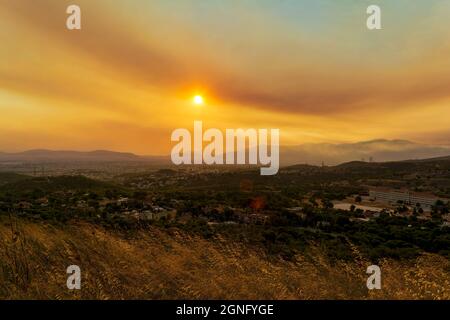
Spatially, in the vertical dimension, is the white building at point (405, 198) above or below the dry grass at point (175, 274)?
below

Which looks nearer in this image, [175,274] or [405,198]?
[175,274]

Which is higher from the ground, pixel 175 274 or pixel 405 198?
pixel 175 274

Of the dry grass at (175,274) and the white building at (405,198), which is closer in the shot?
Answer: the dry grass at (175,274)

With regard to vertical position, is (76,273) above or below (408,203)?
above

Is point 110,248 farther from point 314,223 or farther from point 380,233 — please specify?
point 314,223

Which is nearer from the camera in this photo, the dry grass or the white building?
the dry grass

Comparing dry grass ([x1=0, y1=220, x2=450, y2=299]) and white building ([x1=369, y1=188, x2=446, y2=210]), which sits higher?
dry grass ([x1=0, y1=220, x2=450, y2=299])

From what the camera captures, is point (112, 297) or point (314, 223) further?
point (314, 223)
